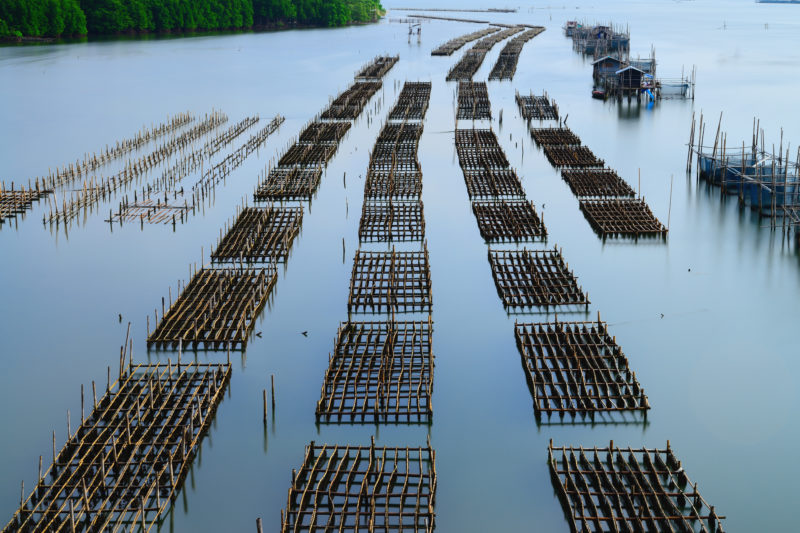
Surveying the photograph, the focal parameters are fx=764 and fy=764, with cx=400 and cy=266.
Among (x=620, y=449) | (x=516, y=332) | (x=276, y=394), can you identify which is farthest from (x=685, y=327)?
(x=276, y=394)

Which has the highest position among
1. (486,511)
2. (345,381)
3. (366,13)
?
(366,13)

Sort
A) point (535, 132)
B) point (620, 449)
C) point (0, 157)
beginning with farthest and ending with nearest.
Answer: point (535, 132), point (0, 157), point (620, 449)

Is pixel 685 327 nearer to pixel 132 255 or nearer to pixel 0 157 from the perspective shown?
pixel 132 255

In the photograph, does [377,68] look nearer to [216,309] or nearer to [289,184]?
[289,184]

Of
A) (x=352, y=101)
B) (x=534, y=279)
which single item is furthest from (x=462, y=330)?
(x=352, y=101)

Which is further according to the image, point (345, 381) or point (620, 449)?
point (345, 381)

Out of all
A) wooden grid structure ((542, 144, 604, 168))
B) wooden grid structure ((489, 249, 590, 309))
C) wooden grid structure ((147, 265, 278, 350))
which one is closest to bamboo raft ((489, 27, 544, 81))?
wooden grid structure ((542, 144, 604, 168))

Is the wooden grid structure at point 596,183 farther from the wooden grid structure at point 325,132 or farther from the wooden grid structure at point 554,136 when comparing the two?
the wooden grid structure at point 325,132

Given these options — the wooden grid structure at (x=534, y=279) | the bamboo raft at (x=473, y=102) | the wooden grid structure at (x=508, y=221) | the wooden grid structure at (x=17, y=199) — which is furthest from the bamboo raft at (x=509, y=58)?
the wooden grid structure at (x=534, y=279)
